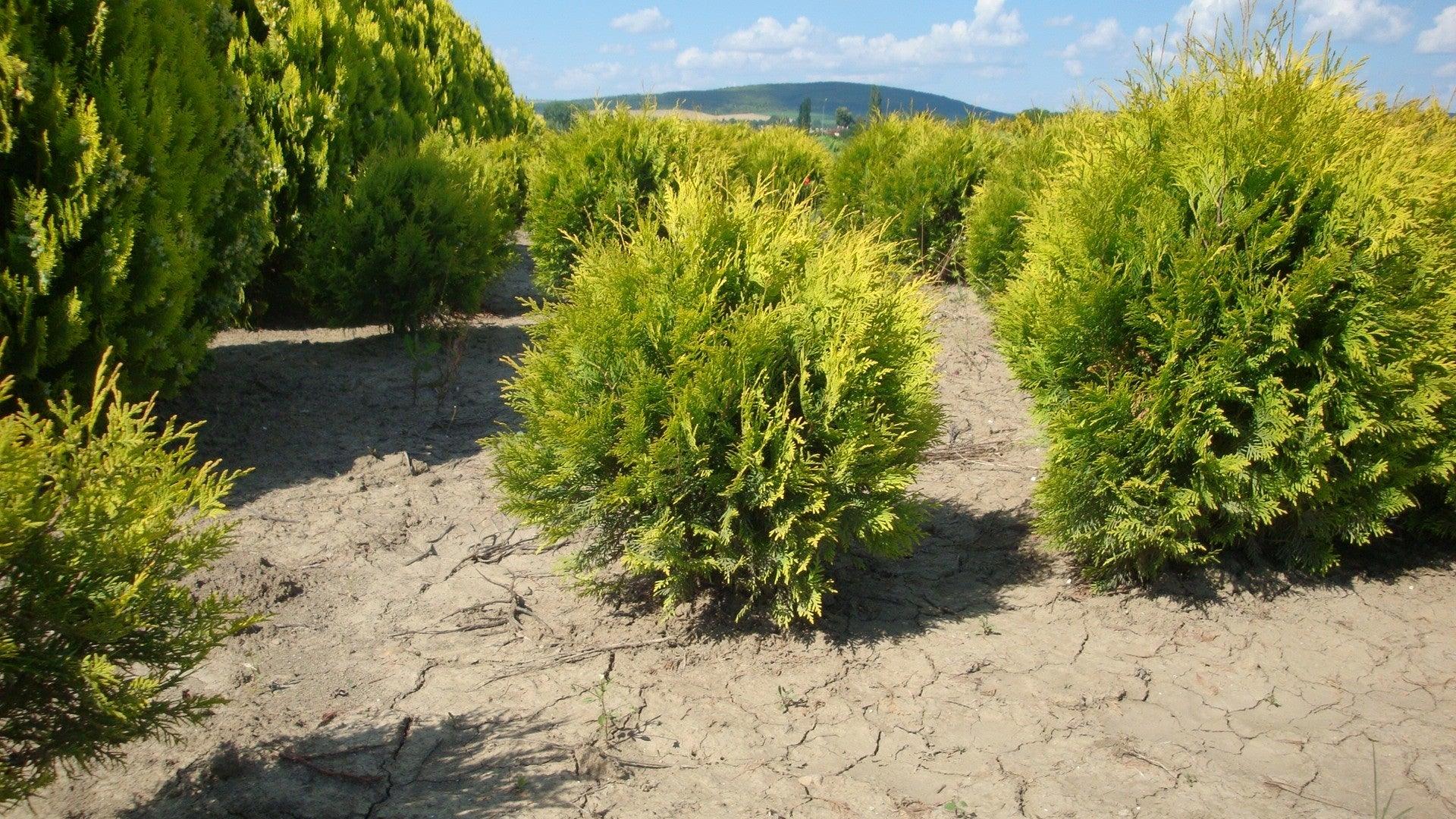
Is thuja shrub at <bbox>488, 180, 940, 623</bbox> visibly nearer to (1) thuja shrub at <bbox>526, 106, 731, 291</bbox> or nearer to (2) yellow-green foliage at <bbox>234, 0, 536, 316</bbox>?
(2) yellow-green foliage at <bbox>234, 0, 536, 316</bbox>

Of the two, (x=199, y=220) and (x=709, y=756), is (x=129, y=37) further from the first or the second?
(x=709, y=756)

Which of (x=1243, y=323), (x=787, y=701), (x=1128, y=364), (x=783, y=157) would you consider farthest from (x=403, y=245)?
(x=783, y=157)

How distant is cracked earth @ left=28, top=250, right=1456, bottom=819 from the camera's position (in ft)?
9.50

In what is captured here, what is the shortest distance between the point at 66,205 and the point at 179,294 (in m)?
0.63

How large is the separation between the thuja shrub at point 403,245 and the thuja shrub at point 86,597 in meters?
4.53

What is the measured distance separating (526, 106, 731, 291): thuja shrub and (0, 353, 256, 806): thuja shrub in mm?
5787

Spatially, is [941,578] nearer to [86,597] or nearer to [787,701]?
[787,701]

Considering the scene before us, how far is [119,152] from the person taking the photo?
4.32 m

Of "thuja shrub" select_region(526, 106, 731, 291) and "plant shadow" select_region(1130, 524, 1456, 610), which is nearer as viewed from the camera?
"plant shadow" select_region(1130, 524, 1456, 610)

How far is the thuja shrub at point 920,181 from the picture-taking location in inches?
391

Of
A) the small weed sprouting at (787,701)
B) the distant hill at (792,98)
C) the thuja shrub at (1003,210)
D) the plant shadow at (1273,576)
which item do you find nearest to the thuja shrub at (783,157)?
the thuja shrub at (1003,210)

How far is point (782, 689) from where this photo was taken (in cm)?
345

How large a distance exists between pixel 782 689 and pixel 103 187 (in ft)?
12.4

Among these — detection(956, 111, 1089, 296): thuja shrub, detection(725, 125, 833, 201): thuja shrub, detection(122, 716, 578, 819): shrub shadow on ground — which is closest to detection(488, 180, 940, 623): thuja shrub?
detection(122, 716, 578, 819): shrub shadow on ground
